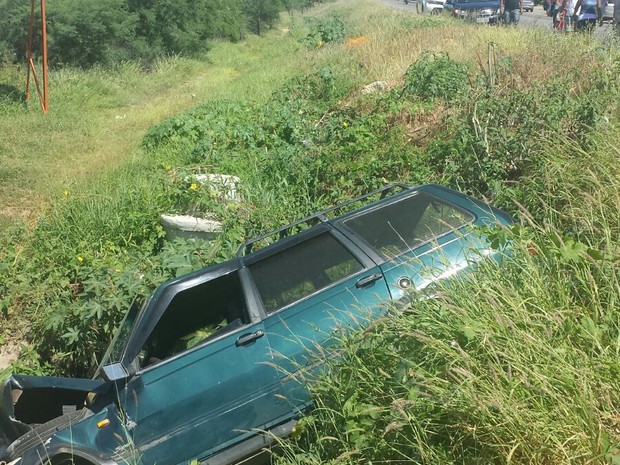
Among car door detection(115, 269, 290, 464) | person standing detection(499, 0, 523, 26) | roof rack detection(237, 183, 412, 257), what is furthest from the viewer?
person standing detection(499, 0, 523, 26)

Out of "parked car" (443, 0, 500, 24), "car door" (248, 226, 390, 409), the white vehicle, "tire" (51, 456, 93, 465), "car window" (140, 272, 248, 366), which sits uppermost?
"car door" (248, 226, 390, 409)

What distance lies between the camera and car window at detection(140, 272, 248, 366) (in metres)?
4.73

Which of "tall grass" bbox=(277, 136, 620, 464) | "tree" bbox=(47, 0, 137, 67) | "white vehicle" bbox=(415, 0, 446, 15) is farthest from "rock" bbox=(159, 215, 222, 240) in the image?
"white vehicle" bbox=(415, 0, 446, 15)

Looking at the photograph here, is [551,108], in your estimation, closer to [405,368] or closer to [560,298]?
[560,298]

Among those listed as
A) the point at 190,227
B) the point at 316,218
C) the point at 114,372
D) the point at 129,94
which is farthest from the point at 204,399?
the point at 129,94

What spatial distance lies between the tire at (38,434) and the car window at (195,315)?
0.66 metres

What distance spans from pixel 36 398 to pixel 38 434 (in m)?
0.67

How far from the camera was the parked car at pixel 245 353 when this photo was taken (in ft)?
13.4

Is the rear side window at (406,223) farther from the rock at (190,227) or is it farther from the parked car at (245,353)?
the rock at (190,227)

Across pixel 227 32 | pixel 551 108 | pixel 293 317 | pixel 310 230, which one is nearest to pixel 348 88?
pixel 551 108

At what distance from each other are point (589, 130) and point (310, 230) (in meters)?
3.10

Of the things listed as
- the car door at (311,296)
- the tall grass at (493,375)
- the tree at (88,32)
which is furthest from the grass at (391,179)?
the tree at (88,32)

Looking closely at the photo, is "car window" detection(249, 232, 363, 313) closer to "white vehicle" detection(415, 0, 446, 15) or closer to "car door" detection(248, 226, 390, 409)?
"car door" detection(248, 226, 390, 409)

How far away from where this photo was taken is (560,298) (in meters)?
3.28
